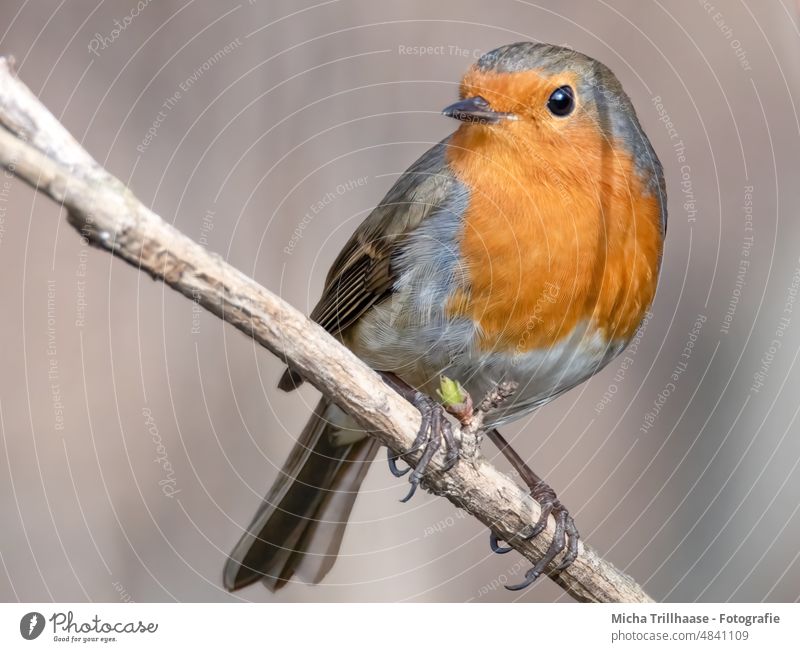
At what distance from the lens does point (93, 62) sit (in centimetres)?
293

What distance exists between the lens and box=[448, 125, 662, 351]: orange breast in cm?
209

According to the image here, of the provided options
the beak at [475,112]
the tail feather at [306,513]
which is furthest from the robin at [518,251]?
the tail feather at [306,513]

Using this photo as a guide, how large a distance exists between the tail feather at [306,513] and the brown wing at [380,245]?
37 cm

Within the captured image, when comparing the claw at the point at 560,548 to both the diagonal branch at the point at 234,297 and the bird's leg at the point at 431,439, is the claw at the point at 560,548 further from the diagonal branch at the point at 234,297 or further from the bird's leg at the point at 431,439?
the bird's leg at the point at 431,439

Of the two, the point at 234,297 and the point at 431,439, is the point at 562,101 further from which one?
the point at 234,297

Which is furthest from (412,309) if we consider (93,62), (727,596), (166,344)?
(93,62)

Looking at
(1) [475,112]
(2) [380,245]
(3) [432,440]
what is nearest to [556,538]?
(3) [432,440]

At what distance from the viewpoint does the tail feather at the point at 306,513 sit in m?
2.63

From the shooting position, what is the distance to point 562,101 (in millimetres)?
2158

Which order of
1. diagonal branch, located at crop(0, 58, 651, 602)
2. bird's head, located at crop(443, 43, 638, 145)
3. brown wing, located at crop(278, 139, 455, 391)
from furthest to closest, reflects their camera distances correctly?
brown wing, located at crop(278, 139, 455, 391)
bird's head, located at crop(443, 43, 638, 145)
diagonal branch, located at crop(0, 58, 651, 602)

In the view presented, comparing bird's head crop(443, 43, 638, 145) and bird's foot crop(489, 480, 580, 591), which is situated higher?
bird's head crop(443, 43, 638, 145)

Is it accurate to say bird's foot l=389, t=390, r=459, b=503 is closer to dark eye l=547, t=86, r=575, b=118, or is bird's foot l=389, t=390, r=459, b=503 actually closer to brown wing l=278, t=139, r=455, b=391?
brown wing l=278, t=139, r=455, b=391

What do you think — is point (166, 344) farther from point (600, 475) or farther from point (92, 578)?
point (600, 475)

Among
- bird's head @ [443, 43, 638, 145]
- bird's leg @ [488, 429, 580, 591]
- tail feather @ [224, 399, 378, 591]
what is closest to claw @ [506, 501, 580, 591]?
bird's leg @ [488, 429, 580, 591]
